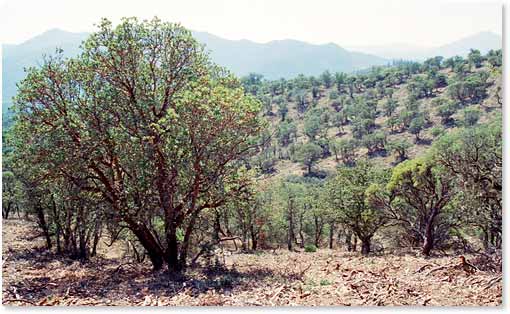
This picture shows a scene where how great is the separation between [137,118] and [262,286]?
2.91 meters

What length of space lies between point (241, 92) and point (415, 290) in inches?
136

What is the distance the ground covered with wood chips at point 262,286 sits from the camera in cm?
557

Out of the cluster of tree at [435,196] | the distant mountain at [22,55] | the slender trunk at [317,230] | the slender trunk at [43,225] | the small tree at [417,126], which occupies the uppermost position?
the small tree at [417,126]

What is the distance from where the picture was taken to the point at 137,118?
6.30 m

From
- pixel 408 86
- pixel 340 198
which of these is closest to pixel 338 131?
pixel 408 86

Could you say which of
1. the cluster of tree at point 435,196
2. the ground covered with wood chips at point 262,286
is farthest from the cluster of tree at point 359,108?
the ground covered with wood chips at point 262,286

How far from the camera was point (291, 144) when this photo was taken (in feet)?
174

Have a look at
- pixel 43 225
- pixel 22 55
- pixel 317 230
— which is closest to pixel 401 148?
pixel 317 230

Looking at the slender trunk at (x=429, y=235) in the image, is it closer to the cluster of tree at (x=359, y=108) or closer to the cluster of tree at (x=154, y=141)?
the cluster of tree at (x=154, y=141)

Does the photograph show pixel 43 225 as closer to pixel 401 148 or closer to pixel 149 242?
pixel 149 242

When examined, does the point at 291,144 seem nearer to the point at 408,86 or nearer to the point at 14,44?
the point at 408,86

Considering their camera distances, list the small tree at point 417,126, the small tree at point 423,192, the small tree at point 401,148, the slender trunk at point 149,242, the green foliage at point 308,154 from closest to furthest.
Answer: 1. the slender trunk at point 149,242
2. the small tree at point 423,192
3. the small tree at point 417,126
4. the small tree at point 401,148
5. the green foliage at point 308,154

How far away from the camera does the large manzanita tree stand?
19.7ft

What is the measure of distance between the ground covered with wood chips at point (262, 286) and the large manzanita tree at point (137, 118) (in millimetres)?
1116
